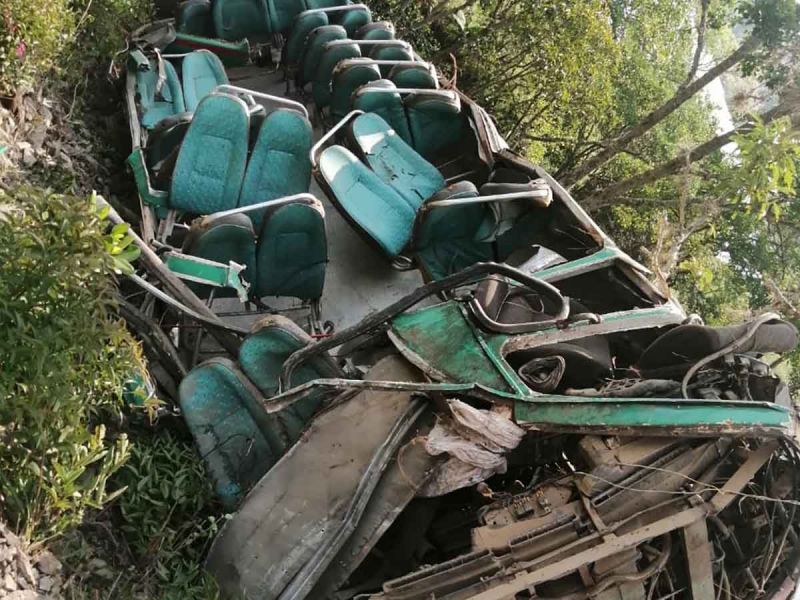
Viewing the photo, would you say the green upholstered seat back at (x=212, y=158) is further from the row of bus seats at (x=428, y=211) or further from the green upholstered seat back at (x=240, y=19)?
the green upholstered seat back at (x=240, y=19)

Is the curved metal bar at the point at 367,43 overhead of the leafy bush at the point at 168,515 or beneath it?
overhead

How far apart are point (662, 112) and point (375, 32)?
10.7 ft

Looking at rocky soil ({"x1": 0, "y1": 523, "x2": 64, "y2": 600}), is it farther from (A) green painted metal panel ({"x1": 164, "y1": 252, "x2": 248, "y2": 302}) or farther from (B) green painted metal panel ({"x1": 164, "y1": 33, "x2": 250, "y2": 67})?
(B) green painted metal panel ({"x1": 164, "y1": 33, "x2": 250, "y2": 67})

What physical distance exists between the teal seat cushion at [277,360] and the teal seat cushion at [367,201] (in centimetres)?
137

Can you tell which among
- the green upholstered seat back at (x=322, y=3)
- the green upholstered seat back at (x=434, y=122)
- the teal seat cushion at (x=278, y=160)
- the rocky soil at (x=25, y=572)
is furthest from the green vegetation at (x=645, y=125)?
the rocky soil at (x=25, y=572)

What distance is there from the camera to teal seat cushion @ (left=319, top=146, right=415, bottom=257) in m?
4.78

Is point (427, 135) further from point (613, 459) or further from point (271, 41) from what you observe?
point (613, 459)

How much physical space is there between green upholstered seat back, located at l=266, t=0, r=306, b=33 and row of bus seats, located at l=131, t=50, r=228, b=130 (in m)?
1.00

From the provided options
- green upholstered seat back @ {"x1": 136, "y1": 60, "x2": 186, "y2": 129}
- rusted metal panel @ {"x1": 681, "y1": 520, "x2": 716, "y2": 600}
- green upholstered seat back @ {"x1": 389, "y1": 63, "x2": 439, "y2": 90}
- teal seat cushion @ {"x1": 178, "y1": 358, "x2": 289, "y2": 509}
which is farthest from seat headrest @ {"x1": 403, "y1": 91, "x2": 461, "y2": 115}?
rusted metal panel @ {"x1": 681, "y1": 520, "x2": 716, "y2": 600}

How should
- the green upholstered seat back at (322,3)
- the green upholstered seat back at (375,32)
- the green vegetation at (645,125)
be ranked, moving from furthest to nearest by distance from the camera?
the green vegetation at (645,125)
the green upholstered seat back at (322,3)
the green upholstered seat back at (375,32)

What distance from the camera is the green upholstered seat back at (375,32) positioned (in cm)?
630

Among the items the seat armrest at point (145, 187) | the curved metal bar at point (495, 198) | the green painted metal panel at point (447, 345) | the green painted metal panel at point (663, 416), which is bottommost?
the green painted metal panel at point (663, 416)

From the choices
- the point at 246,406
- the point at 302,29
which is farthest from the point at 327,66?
the point at 246,406

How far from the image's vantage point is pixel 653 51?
505 inches
